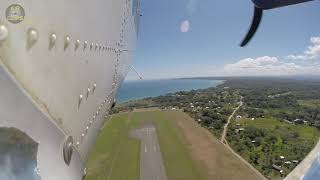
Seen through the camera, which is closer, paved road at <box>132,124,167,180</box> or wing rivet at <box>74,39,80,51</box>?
wing rivet at <box>74,39,80,51</box>

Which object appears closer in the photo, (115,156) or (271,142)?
(115,156)

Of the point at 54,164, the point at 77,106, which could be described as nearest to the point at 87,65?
the point at 77,106

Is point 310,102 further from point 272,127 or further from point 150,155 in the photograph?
point 150,155

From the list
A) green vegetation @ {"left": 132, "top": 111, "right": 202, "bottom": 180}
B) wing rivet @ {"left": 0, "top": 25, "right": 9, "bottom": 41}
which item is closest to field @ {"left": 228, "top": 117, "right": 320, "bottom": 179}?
green vegetation @ {"left": 132, "top": 111, "right": 202, "bottom": 180}

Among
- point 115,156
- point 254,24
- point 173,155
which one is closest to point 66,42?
point 254,24

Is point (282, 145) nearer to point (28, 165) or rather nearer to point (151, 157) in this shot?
point (151, 157)

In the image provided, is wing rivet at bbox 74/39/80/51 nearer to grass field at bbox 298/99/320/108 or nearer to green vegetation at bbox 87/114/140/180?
green vegetation at bbox 87/114/140/180

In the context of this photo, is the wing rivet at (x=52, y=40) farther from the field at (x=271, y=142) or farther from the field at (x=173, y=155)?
the field at (x=271, y=142)
